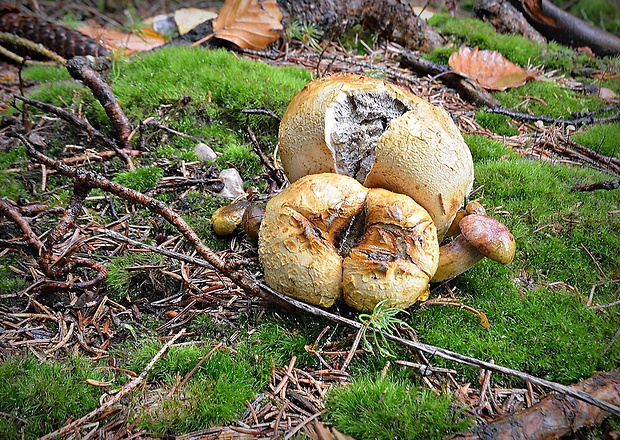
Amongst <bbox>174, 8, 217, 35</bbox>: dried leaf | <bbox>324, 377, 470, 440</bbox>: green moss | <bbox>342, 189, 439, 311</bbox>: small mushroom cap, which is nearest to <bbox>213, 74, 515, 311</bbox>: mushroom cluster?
<bbox>342, 189, 439, 311</bbox>: small mushroom cap

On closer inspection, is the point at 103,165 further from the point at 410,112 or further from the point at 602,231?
the point at 602,231

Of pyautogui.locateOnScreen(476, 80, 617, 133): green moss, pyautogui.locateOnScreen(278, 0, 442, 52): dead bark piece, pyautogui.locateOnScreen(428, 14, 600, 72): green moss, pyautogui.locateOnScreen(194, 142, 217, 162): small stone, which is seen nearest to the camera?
pyautogui.locateOnScreen(194, 142, 217, 162): small stone

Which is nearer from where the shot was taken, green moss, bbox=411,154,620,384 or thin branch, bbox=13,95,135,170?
green moss, bbox=411,154,620,384

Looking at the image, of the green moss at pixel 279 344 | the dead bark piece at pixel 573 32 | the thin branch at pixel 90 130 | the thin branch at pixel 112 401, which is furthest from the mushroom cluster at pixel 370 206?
the dead bark piece at pixel 573 32

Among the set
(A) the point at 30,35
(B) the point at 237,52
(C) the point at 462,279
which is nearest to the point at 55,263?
(C) the point at 462,279

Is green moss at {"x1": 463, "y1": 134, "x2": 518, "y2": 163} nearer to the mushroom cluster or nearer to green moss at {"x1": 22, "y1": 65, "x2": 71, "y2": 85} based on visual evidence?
the mushroom cluster

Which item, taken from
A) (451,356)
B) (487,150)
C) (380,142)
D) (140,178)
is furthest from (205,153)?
(451,356)

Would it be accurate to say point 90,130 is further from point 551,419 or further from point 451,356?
point 551,419
